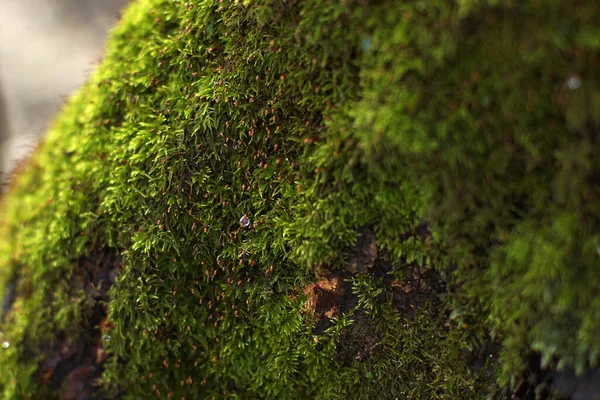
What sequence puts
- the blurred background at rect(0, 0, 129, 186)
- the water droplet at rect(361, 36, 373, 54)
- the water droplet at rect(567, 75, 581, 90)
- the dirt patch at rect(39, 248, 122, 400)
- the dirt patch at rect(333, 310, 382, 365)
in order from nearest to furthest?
the water droplet at rect(567, 75, 581, 90) → the water droplet at rect(361, 36, 373, 54) → the dirt patch at rect(333, 310, 382, 365) → the dirt patch at rect(39, 248, 122, 400) → the blurred background at rect(0, 0, 129, 186)

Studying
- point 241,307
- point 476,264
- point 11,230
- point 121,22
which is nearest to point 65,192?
point 11,230

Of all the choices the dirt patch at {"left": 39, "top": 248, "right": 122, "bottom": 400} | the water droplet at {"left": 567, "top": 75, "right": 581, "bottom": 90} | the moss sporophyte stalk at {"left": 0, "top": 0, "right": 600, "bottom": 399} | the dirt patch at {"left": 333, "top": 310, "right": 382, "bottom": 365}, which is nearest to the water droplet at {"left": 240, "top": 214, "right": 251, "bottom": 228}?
the moss sporophyte stalk at {"left": 0, "top": 0, "right": 600, "bottom": 399}

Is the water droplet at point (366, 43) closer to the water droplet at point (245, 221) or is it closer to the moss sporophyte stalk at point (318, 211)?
the moss sporophyte stalk at point (318, 211)

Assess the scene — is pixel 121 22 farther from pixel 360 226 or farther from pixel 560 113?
pixel 560 113

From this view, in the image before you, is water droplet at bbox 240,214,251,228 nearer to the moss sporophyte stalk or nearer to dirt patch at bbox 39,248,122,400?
the moss sporophyte stalk

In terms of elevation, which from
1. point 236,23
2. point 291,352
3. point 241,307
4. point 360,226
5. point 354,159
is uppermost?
point 236,23

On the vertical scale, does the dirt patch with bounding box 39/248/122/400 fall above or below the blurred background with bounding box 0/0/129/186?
below
